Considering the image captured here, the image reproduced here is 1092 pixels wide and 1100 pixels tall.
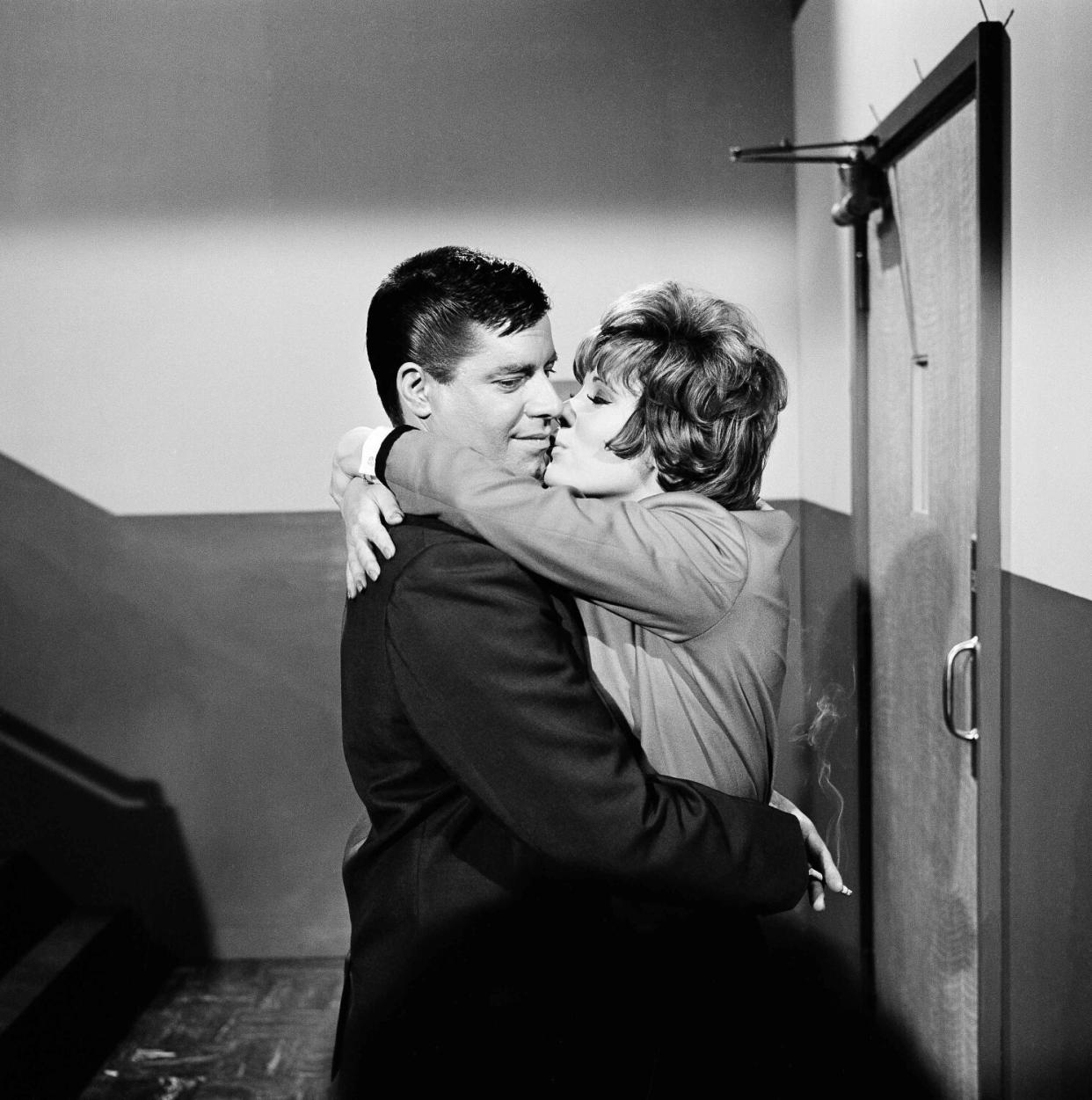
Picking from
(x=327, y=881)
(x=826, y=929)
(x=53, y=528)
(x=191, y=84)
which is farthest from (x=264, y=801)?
(x=191, y=84)

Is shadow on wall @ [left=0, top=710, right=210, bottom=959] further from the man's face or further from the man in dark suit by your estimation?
the man's face

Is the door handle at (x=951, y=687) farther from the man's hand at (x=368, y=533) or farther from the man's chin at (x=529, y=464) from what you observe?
the man's hand at (x=368, y=533)

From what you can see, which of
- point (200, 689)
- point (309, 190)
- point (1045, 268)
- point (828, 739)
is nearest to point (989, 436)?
point (1045, 268)

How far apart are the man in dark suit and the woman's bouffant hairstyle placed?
151mm

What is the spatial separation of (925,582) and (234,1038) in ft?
6.78

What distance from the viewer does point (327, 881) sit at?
3453 millimetres

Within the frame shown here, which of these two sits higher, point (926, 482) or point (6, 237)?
point (6, 237)

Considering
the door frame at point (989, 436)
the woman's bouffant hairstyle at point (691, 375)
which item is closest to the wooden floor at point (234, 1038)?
the door frame at point (989, 436)

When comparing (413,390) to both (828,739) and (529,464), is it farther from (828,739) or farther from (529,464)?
(828,739)

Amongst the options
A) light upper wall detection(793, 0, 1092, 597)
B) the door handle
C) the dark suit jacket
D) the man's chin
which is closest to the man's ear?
the man's chin

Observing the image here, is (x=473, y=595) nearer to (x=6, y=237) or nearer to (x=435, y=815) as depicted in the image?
(x=435, y=815)

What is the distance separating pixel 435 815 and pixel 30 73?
2.82 meters

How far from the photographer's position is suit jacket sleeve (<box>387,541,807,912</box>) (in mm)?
1084

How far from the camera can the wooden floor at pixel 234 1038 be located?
286 centimetres
